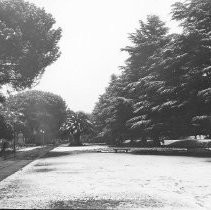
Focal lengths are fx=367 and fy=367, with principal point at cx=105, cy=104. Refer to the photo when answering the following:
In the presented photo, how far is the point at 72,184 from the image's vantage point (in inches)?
477

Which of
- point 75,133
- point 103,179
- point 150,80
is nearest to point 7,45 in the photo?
point 150,80

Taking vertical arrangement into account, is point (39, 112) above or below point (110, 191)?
above

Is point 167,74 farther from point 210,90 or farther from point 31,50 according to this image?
point 31,50

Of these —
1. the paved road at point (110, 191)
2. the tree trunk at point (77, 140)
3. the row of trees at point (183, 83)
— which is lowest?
the paved road at point (110, 191)

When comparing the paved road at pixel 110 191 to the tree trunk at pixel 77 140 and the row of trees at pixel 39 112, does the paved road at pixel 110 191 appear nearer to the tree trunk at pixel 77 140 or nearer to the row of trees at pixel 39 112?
the tree trunk at pixel 77 140

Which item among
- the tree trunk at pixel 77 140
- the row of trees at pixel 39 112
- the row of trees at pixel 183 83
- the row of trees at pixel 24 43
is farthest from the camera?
the row of trees at pixel 39 112

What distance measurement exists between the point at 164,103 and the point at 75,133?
42.7m

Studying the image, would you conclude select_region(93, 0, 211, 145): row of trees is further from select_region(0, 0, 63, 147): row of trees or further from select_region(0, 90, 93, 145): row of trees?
select_region(0, 90, 93, 145): row of trees

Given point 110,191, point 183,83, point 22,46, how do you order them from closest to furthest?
point 110,191
point 183,83
point 22,46

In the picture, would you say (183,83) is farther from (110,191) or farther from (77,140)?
(77,140)

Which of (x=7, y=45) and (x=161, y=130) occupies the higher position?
(x=7, y=45)

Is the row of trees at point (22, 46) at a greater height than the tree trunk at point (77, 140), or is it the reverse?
the row of trees at point (22, 46)

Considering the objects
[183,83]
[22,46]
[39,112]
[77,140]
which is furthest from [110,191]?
[39,112]

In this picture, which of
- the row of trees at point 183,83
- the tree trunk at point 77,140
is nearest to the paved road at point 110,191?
the row of trees at point 183,83
